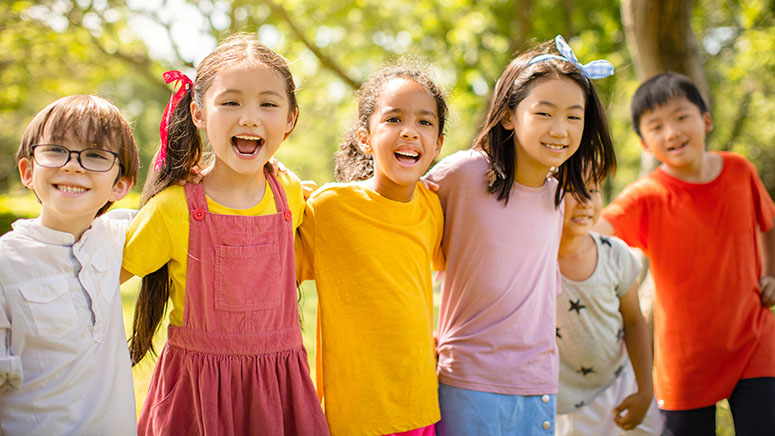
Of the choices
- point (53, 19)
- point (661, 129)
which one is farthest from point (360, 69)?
point (661, 129)

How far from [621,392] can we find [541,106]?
1.47 m

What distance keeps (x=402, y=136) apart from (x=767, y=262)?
232 cm

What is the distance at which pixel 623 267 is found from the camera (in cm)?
302

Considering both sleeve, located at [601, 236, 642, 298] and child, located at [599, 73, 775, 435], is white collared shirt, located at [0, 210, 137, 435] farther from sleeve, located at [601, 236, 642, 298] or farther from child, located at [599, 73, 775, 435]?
child, located at [599, 73, 775, 435]

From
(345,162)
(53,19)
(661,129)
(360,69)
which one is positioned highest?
(360,69)

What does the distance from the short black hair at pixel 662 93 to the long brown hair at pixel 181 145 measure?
6.85 ft

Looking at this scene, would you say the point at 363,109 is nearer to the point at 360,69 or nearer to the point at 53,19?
the point at 53,19

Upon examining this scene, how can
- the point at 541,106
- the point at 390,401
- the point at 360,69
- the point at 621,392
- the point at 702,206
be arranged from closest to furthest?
1. the point at 390,401
2. the point at 541,106
3. the point at 621,392
4. the point at 702,206
5. the point at 360,69

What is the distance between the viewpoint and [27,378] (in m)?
1.75

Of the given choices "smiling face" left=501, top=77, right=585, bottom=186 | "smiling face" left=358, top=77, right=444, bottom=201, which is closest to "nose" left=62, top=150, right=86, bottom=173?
Result: "smiling face" left=358, top=77, right=444, bottom=201

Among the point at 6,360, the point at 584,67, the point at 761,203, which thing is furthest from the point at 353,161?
the point at 761,203

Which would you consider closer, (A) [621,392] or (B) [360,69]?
(A) [621,392]

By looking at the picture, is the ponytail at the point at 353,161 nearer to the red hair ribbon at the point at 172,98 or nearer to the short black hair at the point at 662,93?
the red hair ribbon at the point at 172,98

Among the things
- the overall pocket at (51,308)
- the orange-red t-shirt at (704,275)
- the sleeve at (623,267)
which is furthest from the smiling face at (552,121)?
the overall pocket at (51,308)
